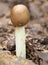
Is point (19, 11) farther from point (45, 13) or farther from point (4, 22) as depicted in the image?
point (45, 13)

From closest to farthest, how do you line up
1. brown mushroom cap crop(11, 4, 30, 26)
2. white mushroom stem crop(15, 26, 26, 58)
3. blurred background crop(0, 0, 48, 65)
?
brown mushroom cap crop(11, 4, 30, 26)
white mushroom stem crop(15, 26, 26, 58)
blurred background crop(0, 0, 48, 65)

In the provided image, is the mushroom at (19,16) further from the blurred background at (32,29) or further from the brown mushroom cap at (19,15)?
the blurred background at (32,29)

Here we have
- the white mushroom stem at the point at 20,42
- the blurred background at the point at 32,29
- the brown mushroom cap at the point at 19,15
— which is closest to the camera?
the brown mushroom cap at the point at 19,15

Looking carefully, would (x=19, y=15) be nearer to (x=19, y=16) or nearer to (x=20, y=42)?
(x=19, y=16)

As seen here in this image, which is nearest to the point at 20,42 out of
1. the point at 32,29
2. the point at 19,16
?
the point at 19,16

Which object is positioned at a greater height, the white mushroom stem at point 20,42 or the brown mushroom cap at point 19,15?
the brown mushroom cap at point 19,15

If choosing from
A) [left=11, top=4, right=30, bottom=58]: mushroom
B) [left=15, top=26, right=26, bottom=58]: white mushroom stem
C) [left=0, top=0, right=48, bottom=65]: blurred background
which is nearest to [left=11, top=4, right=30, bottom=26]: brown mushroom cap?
[left=11, top=4, right=30, bottom=58]: mushroom

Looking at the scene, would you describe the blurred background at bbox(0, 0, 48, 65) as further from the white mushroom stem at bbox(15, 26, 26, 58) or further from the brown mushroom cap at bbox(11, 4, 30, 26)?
the brown mushroom cap at bbox(11, 4, 30, 26)

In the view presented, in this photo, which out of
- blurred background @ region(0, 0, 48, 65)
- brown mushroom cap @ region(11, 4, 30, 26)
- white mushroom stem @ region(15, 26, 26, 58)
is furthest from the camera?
blurred background @ region(0, 0, 48, 65)

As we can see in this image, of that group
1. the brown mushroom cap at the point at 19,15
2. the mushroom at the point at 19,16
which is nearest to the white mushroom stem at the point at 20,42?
the mushroom at the point at 19,16
